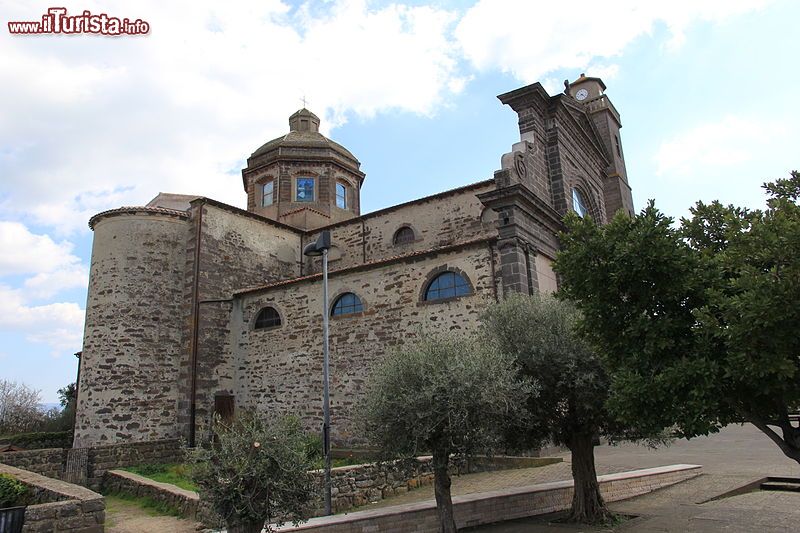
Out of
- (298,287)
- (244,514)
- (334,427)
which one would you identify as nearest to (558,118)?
(298,287)

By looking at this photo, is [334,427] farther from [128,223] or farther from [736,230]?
[736,230]

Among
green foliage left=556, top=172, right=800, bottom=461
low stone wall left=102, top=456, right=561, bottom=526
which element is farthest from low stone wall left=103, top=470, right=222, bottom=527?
green foliage left=556, top=172, right=800, bottom=461

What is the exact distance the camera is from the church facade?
568 inches

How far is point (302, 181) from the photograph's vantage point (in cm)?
2500

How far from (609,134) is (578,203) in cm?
707

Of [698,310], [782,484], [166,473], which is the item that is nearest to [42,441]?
[166,473]

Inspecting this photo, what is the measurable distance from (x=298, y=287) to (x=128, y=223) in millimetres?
6339

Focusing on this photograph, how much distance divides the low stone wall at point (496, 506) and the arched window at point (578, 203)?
9.50 metres

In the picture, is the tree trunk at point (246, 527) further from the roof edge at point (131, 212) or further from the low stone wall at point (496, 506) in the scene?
the roof edge at point (131, 212)

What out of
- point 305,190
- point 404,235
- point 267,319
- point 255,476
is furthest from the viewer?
point 305,190

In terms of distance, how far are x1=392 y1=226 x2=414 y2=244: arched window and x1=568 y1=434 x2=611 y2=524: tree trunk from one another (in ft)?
37.8

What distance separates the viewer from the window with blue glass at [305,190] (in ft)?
81.3

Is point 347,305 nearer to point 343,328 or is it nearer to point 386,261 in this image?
point 343,328

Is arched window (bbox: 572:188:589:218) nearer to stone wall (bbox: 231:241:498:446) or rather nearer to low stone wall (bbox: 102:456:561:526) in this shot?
stone wall (bbox: 231:241:498:446)
